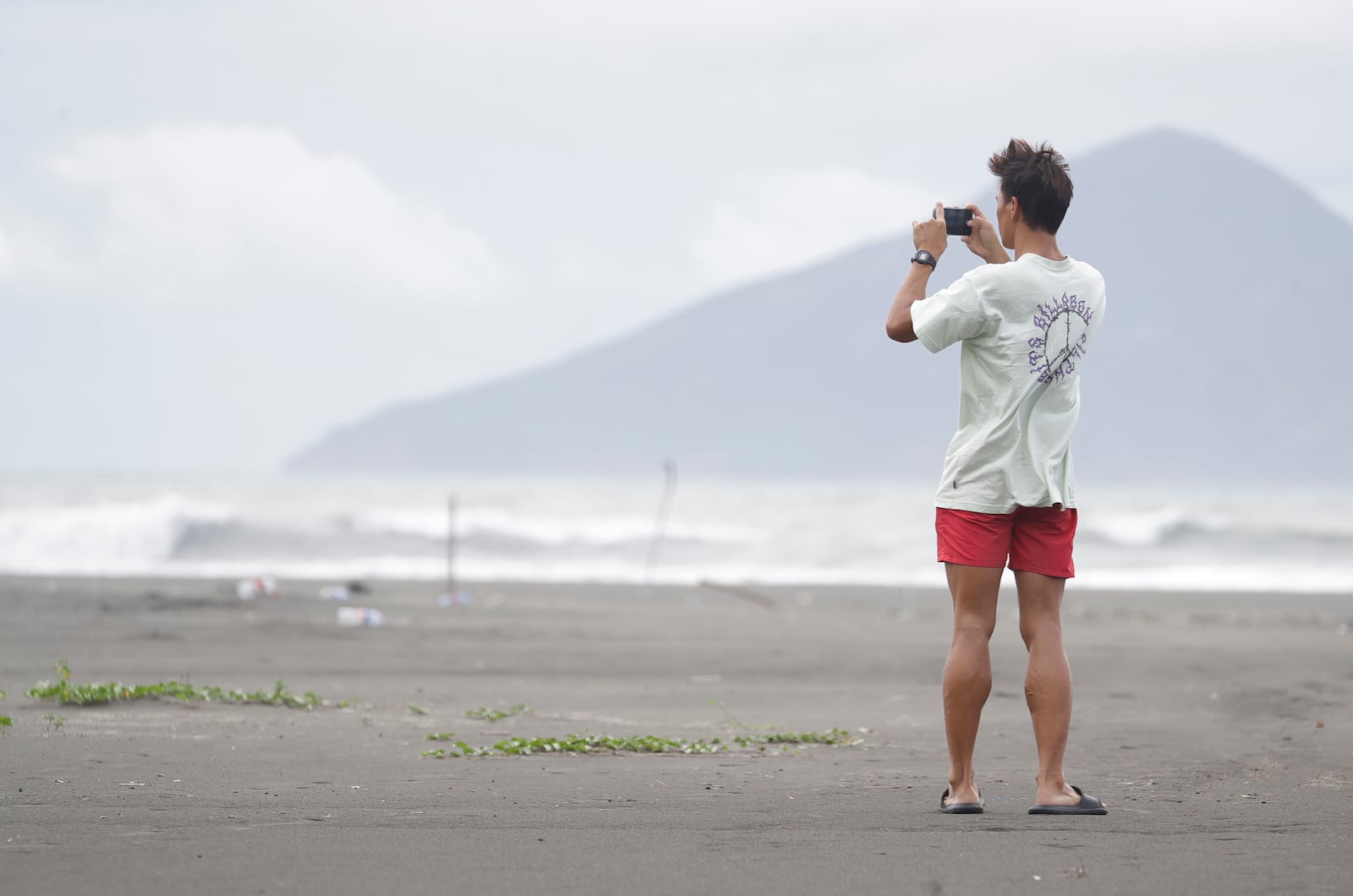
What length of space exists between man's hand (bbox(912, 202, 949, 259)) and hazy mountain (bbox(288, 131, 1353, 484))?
118 m

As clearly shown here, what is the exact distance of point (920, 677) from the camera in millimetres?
9219

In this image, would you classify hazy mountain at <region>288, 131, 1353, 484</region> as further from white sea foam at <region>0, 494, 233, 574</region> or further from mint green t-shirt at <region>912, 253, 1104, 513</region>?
mint green t-shirt at <region>912, 253, 1104, 513</region>

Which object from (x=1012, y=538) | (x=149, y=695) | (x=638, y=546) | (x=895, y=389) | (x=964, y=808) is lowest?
(x=964, y=808)

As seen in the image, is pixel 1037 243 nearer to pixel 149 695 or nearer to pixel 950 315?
pixel 950 315

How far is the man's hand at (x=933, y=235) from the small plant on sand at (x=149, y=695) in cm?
382

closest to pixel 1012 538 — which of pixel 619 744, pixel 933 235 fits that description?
pixel 933 235

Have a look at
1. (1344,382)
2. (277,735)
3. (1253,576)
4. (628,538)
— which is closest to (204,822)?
(277,735)

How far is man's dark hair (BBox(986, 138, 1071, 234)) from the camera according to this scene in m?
4.19

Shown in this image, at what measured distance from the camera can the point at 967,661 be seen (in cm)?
412

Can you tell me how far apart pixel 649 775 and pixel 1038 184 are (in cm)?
225

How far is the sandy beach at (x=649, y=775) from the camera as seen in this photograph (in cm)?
324

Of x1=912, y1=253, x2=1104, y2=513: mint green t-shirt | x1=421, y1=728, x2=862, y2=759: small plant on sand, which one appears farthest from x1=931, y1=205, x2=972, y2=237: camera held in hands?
x1=421, y1=728, x2=862, y2=759: small plant on sand

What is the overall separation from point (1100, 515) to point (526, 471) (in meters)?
132

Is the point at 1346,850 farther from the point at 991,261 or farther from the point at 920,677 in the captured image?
the point at 920,677
